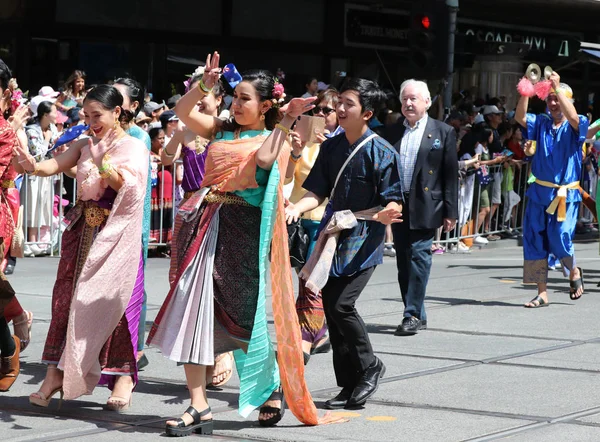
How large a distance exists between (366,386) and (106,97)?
6.77 ft

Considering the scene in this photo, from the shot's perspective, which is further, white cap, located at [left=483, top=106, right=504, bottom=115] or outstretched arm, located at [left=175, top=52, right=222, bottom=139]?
white cap, located at [left=483, top=106, right=504, bottom=115]

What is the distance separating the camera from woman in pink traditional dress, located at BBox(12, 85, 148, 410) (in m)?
6.44

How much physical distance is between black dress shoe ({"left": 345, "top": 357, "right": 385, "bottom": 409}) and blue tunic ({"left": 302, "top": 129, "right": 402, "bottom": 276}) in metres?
0.54

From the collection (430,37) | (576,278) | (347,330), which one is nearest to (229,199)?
(347,330)

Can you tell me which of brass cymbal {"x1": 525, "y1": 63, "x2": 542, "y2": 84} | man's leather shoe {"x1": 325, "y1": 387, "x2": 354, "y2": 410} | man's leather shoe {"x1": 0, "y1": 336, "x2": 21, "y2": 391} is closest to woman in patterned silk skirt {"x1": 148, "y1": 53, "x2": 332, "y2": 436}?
man's leather shoe {"x1": 325, "y1": 387, "x2": 354, "y2": 410}

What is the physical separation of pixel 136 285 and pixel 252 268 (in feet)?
2.72

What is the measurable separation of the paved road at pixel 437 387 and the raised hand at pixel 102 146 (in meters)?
1.33

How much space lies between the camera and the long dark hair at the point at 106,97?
6.64m

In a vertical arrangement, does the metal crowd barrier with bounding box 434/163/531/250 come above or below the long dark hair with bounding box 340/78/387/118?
below

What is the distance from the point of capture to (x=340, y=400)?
266 inches

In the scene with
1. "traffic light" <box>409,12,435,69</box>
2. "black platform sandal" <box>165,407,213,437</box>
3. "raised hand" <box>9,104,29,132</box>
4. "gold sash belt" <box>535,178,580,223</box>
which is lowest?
"black platform sandal" <box>165,407,213,437</box>

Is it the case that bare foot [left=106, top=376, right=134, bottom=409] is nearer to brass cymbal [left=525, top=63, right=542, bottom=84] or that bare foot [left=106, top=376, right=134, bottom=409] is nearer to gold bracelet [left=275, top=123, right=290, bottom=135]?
gold bracelet [left=275, top=123, right=290, bottom=135]

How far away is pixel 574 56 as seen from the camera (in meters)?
20.7

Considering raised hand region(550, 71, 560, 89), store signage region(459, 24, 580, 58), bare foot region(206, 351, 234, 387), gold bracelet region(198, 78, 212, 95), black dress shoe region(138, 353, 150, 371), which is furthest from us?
store signage region(459, 24, 580, 58)
